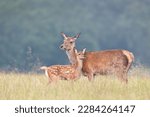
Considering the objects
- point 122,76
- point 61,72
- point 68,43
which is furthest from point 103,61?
point 61,72

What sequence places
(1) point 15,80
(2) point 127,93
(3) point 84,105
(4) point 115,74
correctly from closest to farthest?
(3) point 84,105, (2) point 127,93, (1) point 15,80, (4) point 115,74

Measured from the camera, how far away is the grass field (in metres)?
12.8

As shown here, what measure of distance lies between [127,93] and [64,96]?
3.79 feet

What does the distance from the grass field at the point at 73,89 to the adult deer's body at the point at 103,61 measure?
1026 mm

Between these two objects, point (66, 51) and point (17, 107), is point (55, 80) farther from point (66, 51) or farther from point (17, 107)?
point (17, 107)

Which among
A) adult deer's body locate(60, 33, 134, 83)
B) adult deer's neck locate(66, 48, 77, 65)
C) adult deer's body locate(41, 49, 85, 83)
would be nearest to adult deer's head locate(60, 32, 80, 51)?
adult deer's body locate(60, 33, 134, 83)

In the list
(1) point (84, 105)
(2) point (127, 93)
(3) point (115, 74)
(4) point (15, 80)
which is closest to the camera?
(1) point (84, 105)

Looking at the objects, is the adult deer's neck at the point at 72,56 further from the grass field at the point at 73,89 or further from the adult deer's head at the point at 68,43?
the grass field at the point at 73,89

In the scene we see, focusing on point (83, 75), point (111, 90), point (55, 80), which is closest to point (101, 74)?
point (83, 75)

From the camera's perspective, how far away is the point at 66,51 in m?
16.1

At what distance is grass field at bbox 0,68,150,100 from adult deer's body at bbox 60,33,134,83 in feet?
3.36

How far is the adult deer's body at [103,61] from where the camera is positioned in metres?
15.9

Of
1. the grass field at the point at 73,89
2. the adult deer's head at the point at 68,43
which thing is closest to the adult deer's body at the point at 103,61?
the adult deer's head at the point at 68,43

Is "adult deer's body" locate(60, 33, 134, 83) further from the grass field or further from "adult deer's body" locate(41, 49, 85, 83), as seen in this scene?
the grass field
